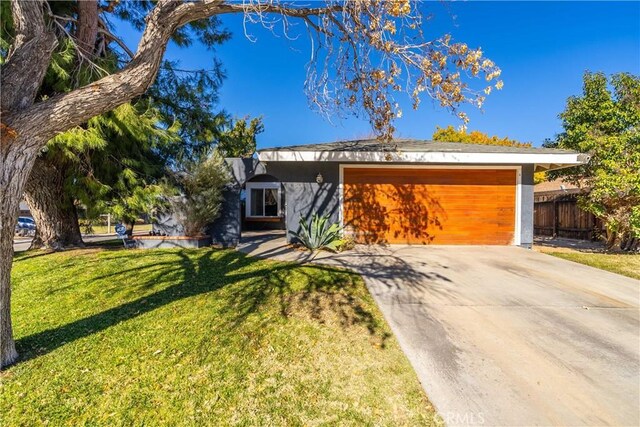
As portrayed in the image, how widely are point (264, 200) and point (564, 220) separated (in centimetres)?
1383

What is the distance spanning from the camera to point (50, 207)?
7.84 meters

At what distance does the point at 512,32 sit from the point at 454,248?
6.04m

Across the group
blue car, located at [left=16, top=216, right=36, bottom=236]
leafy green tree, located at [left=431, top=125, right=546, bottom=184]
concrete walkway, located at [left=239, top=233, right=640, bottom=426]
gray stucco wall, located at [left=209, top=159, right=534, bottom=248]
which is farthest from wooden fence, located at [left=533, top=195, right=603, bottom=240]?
blue car, located at [left=16, top=216, right=36, bottom=236]

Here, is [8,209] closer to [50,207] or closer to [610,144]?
[50,207]

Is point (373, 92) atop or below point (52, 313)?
atop

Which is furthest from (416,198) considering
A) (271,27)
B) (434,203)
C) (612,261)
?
(271,27)

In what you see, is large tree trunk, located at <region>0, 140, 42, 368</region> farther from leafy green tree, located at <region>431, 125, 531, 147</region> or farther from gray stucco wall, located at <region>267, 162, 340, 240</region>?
leafy green tree, located at <region>431, 125, 531, 147</region>

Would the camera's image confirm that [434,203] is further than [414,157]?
Yes

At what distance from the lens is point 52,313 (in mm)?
3822

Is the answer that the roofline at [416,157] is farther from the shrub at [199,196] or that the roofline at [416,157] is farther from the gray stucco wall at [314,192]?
the shrub at [199,196]

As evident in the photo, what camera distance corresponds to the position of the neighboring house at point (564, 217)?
1111 cm

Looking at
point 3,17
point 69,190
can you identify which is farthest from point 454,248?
point 3,17

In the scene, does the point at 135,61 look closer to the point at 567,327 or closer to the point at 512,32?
the point at 567,327

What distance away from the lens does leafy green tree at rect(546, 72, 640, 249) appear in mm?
7688
